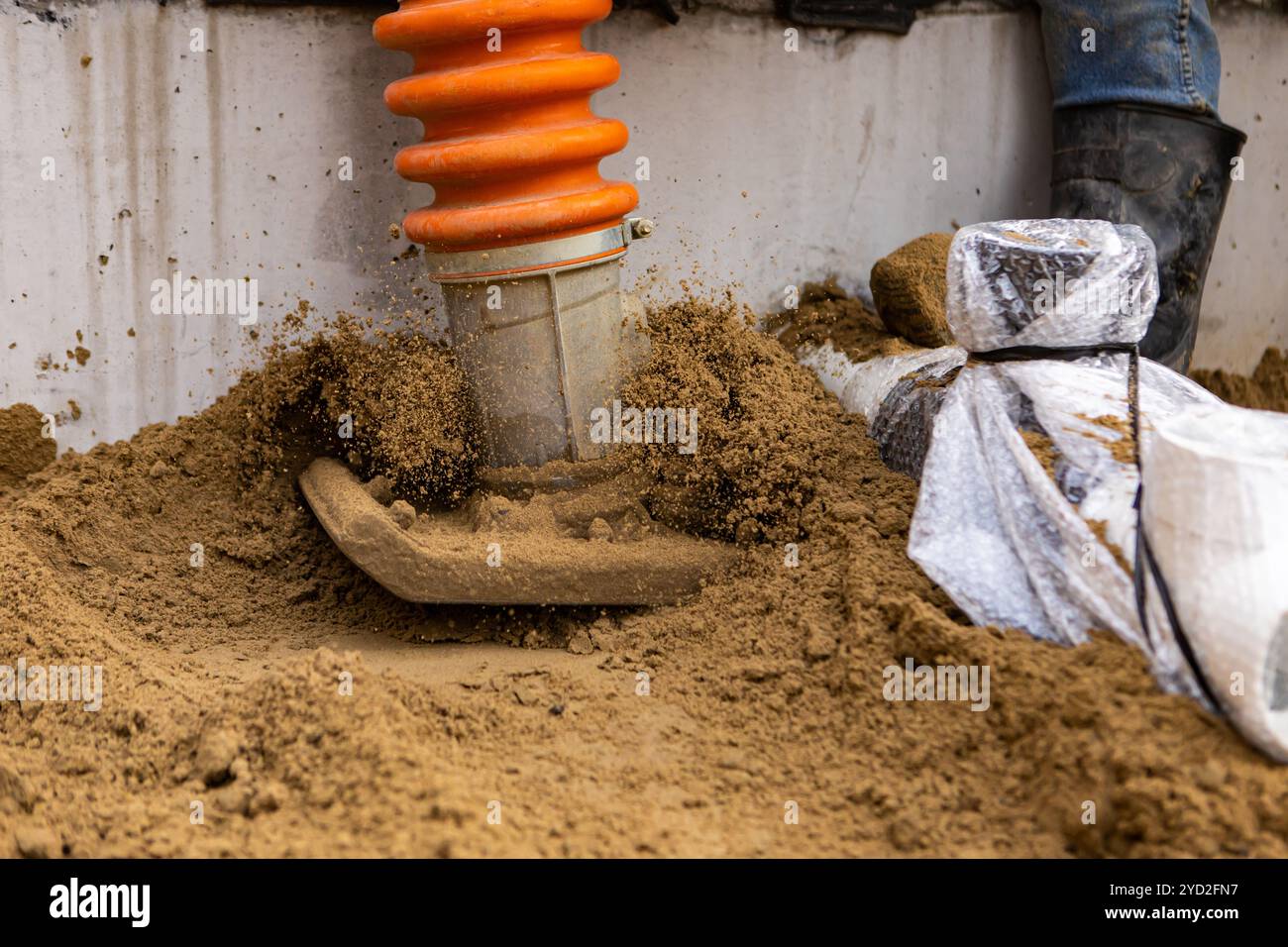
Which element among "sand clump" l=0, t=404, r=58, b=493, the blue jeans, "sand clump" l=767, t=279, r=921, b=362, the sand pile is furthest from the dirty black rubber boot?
"sand clump" l=0, t=404, r=58, b=493

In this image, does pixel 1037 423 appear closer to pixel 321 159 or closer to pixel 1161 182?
pixel 1161 182

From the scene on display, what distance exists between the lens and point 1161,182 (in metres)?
3.04

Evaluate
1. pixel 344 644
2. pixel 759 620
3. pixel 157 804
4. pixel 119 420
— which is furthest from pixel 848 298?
pixel 157 804

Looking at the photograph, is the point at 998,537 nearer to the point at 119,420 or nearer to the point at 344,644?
the point at 344,644

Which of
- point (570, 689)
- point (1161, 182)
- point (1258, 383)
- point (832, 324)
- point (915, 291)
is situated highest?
point (1161, 182)

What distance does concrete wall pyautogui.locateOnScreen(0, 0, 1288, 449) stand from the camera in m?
2.91

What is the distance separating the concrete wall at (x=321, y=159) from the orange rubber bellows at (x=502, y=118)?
538 millimetres

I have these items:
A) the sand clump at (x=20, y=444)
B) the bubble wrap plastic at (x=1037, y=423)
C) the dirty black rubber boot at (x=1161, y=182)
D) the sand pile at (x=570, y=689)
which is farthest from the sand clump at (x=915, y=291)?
the sand clump at (x=20, y=444)

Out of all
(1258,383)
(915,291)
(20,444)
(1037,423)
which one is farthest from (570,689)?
(1258,383)

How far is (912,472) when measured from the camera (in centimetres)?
246

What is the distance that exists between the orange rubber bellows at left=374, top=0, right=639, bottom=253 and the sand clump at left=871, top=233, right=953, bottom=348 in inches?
31.5

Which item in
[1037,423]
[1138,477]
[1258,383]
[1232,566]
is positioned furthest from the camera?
[1258,383]

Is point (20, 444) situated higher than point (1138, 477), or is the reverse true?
point (1138, 477)

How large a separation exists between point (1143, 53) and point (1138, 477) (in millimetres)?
1555
